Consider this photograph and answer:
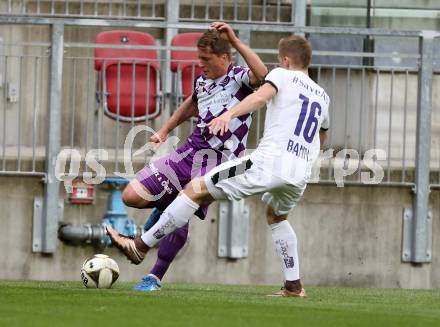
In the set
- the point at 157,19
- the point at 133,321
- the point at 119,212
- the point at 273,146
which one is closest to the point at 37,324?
the point at 133,321

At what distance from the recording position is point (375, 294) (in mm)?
11297

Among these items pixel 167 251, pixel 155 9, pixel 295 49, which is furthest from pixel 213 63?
pixel 155 9

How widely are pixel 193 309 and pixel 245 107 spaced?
1.55 meters

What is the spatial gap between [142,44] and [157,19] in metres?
1.24

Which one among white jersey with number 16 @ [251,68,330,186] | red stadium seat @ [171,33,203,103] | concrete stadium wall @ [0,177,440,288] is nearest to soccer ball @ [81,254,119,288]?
white jersey with number 16 @ [251,68,330,186]

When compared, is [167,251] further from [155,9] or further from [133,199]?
[155,9]

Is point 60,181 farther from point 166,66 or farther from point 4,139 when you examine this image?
point 166,66

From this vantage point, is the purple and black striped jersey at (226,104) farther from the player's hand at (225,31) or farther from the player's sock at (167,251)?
the player's sock at (167,251)

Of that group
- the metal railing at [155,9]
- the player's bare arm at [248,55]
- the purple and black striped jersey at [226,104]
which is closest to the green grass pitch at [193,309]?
the purple and black striped jersey at [226,104]

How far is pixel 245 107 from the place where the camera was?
921 centimetres

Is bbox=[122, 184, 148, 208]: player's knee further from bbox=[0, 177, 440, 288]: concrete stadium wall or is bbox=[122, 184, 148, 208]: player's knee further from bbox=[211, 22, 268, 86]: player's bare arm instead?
bbox=[0, 177, 440, 288]: concrete stadium wall

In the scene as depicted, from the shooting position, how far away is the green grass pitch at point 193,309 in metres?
7.62

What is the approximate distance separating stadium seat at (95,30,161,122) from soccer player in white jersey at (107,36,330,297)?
11.6 feet

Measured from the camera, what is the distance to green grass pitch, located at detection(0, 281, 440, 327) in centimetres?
762
